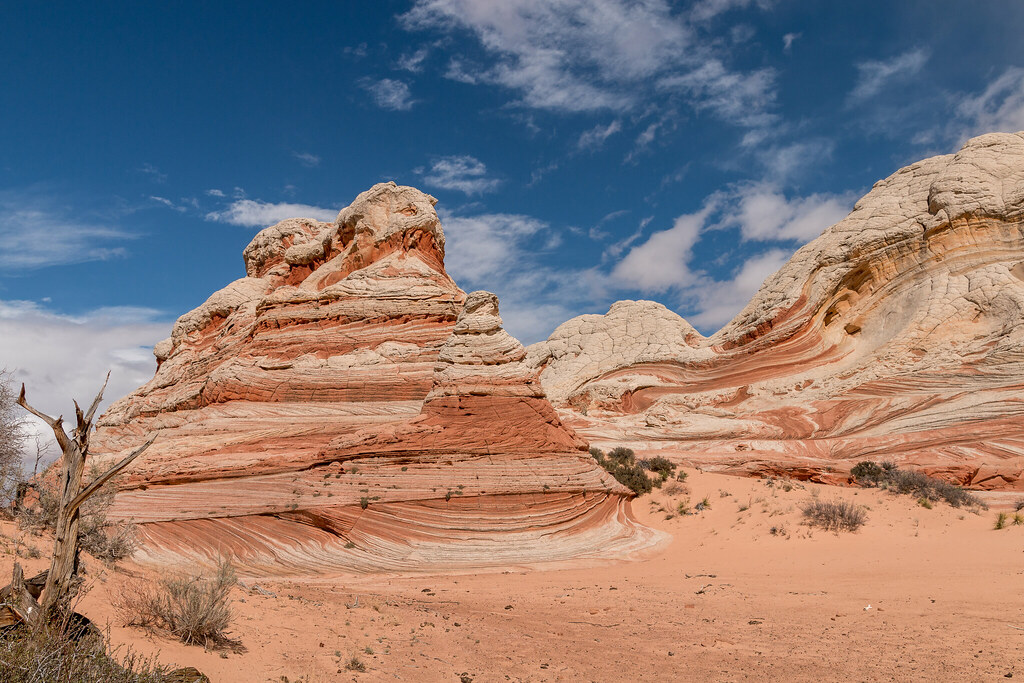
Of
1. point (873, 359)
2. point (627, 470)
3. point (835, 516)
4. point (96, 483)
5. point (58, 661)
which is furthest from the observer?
point (873, 359)

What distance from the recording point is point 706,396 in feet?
95.1

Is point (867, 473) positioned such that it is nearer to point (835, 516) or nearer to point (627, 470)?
point (835, 516)

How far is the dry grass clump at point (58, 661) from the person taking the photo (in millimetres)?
3611

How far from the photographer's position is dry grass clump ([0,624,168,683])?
361cm

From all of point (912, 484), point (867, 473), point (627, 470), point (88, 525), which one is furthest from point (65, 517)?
point (867, 473)

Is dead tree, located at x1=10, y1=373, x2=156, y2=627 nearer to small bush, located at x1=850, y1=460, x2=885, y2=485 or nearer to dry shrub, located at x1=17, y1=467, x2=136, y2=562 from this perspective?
dry shrub, located at x1=17, y1=467, x2=136, y2=562

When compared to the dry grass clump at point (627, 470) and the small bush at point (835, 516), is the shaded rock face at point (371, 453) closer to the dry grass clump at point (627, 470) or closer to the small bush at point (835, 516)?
the dry grass clump at point (627, 470)

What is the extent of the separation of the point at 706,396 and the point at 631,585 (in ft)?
65.8

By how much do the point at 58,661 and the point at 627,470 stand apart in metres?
14.5

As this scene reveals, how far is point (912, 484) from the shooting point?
48.5 ft

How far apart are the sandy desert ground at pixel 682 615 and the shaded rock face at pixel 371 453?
1.11 metres

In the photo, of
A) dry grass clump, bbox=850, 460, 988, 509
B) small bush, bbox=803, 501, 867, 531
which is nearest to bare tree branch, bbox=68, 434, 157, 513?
small bush, bbox=803, 501, 867, 531

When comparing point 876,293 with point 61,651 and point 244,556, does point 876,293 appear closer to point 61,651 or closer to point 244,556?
point 244,556

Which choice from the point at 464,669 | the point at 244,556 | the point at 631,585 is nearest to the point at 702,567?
the point at 631,585
